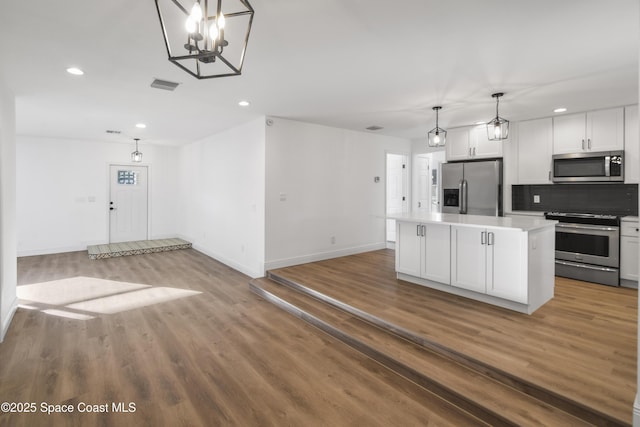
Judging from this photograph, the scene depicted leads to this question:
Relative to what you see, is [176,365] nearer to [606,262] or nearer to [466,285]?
[466,285]

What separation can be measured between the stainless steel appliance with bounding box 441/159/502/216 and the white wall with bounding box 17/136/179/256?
7108 mm

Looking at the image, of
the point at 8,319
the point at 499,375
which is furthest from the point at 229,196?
the point at 499,375

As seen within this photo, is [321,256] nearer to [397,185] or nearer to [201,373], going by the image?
[397,185]

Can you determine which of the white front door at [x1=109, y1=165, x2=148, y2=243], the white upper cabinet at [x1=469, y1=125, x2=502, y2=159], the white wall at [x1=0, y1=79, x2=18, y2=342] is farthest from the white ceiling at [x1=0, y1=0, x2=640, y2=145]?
the white front door at [x1=109, y1=165, x2=148, y2=243]

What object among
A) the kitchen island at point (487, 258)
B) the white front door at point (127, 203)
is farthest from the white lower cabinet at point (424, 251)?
the white front door at point (127, 203)

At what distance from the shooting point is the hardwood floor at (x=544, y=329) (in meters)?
2.22

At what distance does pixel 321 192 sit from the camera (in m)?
5.84

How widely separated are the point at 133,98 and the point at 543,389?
501 cm

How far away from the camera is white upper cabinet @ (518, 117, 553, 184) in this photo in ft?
16.8

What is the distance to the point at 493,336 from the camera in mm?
2893

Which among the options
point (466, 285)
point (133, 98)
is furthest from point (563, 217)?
point (133, 98)

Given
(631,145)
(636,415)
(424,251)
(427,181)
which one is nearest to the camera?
(636,415)

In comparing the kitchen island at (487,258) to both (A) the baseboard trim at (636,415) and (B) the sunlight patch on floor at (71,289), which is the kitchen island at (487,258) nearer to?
(A) the baseboard trim at (636,415)

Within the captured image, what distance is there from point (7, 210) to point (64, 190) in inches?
170
